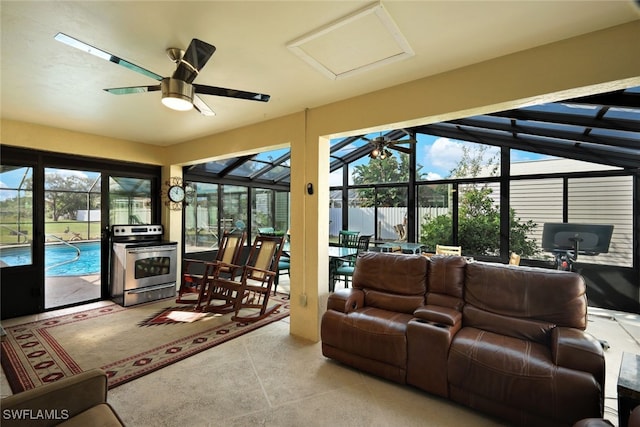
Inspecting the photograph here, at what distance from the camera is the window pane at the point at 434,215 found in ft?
18.7

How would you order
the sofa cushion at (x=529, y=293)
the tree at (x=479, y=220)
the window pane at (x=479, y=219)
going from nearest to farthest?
the sofa cushion at (x=529, y=293) → the tree at (x=479, y=220) → the window pane at (x=479, y=219)

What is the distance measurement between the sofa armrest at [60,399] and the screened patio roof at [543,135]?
410cm

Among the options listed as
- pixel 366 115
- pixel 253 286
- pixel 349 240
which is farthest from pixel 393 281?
pixel 349 240

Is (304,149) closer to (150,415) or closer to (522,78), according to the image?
(522,78)

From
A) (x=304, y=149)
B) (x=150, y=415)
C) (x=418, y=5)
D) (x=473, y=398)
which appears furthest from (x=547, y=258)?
(x=150, y=415)

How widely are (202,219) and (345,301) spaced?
3.86 metres

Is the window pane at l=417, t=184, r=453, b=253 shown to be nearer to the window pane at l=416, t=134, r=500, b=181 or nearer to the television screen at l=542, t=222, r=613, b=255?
the window pane at l=416, t=134, r=500, b=181

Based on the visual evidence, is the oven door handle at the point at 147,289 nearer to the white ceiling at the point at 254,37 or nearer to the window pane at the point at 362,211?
the white ceiling at the point at 254,37

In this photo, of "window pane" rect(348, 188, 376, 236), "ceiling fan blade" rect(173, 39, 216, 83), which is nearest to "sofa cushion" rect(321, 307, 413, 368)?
"ceiling fan blade" rect(173, 39, 216, 83)

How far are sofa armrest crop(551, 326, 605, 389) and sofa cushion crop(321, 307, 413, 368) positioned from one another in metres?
0.97

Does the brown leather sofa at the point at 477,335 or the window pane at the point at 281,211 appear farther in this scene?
the window pane at the point at 281,211

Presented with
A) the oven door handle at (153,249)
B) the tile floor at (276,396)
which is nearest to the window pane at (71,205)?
the oven door handle at (153,249)

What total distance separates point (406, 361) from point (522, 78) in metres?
2.26

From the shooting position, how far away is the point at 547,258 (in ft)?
15.4
